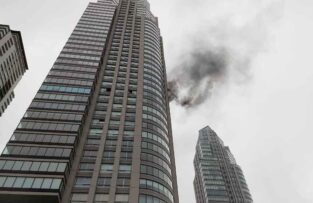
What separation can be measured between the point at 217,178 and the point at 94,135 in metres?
122

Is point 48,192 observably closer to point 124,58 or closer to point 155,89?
point 155,89

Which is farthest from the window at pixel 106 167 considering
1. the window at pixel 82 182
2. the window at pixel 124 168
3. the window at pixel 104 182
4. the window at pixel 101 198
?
the window at pixel 101 198

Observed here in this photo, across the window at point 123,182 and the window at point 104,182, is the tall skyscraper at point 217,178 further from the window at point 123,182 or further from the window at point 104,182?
the window at point 104,182

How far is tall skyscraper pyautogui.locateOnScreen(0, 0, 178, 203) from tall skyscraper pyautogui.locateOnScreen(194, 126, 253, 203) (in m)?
92.2

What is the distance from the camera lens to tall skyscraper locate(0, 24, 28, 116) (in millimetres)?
69312

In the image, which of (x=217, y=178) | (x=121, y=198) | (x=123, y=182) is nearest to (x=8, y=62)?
(x=123, y=182)

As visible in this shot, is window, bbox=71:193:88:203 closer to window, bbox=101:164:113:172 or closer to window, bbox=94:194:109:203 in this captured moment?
window, bbox=94:194:109:203

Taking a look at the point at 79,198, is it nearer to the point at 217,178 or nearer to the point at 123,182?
the point at 123,182

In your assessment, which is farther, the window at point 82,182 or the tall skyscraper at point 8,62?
the tall skyscraper at point 8,62

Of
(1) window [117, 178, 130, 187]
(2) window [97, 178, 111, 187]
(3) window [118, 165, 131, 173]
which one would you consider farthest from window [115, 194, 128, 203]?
(3) window [118, 165, 131, 173]

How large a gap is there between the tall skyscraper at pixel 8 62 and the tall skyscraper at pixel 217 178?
372 feet

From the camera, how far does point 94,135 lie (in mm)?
59250

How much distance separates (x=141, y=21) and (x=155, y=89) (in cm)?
4203

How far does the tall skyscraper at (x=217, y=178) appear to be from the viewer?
155125 millimetres
